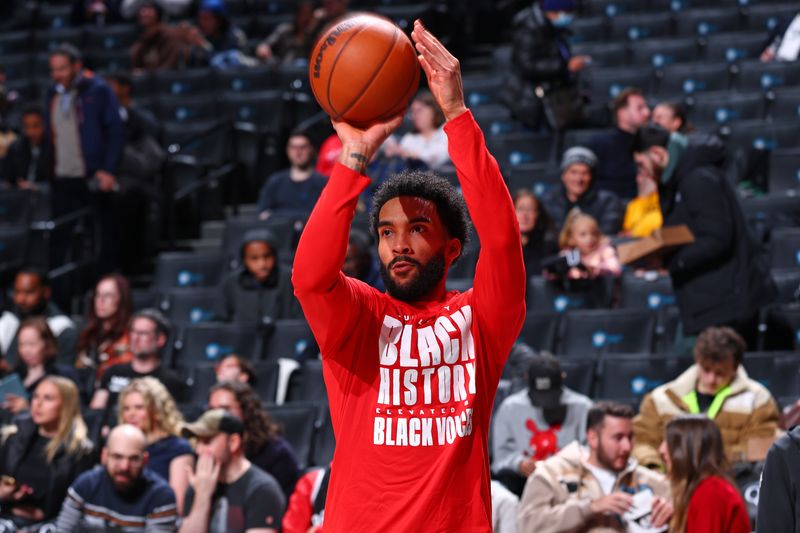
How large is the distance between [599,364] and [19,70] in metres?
7.51

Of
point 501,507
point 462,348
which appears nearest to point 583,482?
point 501,507

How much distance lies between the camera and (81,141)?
10.2 m

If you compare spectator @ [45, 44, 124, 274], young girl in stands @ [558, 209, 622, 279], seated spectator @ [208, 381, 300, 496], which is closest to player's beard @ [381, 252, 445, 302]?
seated spectator @ [208, 381, 300, 496]

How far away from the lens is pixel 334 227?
3.25 meters

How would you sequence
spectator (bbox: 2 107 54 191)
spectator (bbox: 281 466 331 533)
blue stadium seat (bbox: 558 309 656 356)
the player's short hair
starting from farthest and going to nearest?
spectator (bbox: 2 107 54 191)
blue stadium seat (bbox: 558 309 656 356)
spectator (bbox: 281 466 331 533)
the player's short hair

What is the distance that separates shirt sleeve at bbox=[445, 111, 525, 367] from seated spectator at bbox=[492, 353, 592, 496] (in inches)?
128

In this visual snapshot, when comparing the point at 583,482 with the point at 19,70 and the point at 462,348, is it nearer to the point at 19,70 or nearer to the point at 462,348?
the point at 462,348

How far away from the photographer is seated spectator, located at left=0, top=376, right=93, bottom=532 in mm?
7137

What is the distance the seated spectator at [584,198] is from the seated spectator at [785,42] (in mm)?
2363

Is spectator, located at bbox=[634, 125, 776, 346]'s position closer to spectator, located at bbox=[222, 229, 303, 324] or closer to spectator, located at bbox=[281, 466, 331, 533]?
spectator, located at bbox=[281, 466, 331, 533]

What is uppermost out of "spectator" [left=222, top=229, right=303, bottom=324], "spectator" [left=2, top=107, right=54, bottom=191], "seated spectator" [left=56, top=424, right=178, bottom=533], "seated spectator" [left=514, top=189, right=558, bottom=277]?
"spectator" [left=2, top=107, right=54, bottom=191]

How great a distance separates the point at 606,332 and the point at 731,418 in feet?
5.06

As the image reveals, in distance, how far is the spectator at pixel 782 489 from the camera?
126 inches

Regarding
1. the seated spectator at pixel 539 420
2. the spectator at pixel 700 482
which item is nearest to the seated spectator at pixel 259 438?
the seated spectator at pixel 539 420
